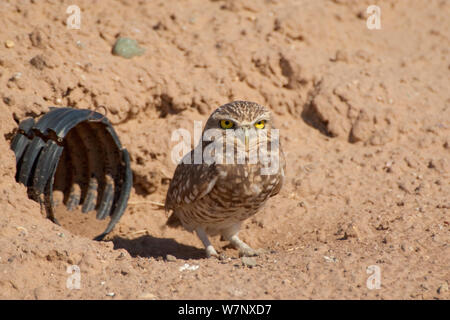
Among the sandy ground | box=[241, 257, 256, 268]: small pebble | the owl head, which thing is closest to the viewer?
box=[241, 257, 256, 268]: small pebble

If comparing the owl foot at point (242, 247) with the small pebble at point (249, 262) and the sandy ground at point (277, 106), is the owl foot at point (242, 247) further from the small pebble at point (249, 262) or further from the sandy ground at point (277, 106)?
the small pebble at point (249, 262)

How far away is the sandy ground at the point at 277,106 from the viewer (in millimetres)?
4344

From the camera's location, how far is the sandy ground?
14.3 ft

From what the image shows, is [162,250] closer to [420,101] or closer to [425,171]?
[425,171]

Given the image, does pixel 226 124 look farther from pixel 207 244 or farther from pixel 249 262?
pixel 207 244

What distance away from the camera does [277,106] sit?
21.4ft

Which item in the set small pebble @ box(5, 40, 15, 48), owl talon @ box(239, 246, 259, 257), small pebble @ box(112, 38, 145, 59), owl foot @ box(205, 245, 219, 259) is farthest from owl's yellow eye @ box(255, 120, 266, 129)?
small pebble @ box(5, 40, 15, 48)

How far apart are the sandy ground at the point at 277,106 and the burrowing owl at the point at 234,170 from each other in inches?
21.8

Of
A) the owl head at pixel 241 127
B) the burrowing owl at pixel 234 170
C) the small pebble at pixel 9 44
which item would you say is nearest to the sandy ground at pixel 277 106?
the small pebble at pixel 9 44

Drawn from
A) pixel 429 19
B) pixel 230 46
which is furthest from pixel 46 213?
pixel 429 19

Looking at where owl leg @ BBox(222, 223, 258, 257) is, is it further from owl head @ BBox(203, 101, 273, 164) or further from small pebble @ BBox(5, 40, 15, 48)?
small pebble @ BBox(5, 40, 15, 48)

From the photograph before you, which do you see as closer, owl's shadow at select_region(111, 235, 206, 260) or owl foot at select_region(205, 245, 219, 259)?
owl foot at select_region(205, 245, 219, 259)

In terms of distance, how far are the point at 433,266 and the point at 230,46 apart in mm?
3825

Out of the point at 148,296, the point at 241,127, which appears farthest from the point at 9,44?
the point at 148,296
